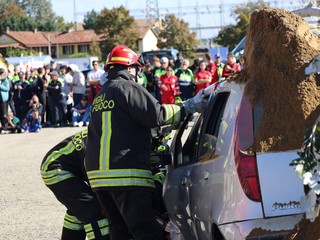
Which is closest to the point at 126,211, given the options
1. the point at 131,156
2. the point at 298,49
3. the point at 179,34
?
the point at 131,156

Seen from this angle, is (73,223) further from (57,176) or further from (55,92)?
(55,92)

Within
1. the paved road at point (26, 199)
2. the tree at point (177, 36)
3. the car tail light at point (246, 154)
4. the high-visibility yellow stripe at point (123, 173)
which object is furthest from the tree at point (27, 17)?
the car tail light at point (246, 154)

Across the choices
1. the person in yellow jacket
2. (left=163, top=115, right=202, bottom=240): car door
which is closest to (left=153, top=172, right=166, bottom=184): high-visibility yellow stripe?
(left=163, top=115, right=202, bottom=240): car door

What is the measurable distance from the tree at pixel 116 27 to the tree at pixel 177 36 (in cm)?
307

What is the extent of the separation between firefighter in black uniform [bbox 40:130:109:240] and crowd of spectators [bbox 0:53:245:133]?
12.3 meters

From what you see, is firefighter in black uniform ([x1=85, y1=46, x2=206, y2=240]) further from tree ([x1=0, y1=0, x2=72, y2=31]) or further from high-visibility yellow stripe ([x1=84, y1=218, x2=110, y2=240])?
tree ([x1=0, y1=0, x2=72, y2=31])

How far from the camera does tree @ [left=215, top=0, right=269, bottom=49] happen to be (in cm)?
6074

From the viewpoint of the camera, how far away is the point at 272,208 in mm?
4301

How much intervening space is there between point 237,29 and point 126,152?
57041 millimetres

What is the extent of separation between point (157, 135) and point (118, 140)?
95 centimetres

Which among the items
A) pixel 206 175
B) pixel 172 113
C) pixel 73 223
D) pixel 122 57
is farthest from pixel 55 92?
pixel 206 175

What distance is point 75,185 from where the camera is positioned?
20.2ft

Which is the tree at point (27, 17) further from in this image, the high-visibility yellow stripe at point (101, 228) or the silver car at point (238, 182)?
the silver car at point (238, 182)

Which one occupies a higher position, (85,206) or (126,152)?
(126,152)
